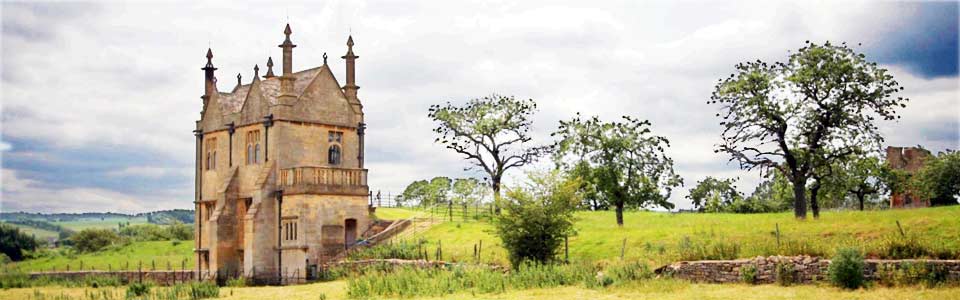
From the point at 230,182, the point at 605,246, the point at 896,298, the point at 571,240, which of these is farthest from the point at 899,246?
the point at 230,182

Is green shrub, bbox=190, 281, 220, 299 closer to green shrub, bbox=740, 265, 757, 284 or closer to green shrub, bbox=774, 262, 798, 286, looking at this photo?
green shrub, bbox=740, 265, 757, 284

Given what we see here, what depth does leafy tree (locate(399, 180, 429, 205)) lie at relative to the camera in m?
76.2

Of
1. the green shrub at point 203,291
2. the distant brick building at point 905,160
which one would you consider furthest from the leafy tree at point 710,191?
the green shrub at point 203,291

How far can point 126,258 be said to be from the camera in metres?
59.7

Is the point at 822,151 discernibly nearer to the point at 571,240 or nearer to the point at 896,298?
the point at 571,240

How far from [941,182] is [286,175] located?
39156 millimetres

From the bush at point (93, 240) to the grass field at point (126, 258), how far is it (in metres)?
3.02

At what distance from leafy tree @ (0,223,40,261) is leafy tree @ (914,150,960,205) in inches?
2366

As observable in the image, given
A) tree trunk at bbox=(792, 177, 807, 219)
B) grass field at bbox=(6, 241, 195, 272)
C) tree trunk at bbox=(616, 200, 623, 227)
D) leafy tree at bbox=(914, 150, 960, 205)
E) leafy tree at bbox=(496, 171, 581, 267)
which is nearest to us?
leafy tree at bbox=(496, 171, 581, 267)

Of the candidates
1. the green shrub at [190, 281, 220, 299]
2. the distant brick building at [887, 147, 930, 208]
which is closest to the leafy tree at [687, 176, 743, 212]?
the distant brick building at [887, 147, 930, 208]

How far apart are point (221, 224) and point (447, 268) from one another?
14.7m

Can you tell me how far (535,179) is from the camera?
125 feet

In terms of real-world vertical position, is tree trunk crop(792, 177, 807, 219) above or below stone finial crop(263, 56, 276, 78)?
below

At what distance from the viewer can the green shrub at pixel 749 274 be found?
2967 cm
